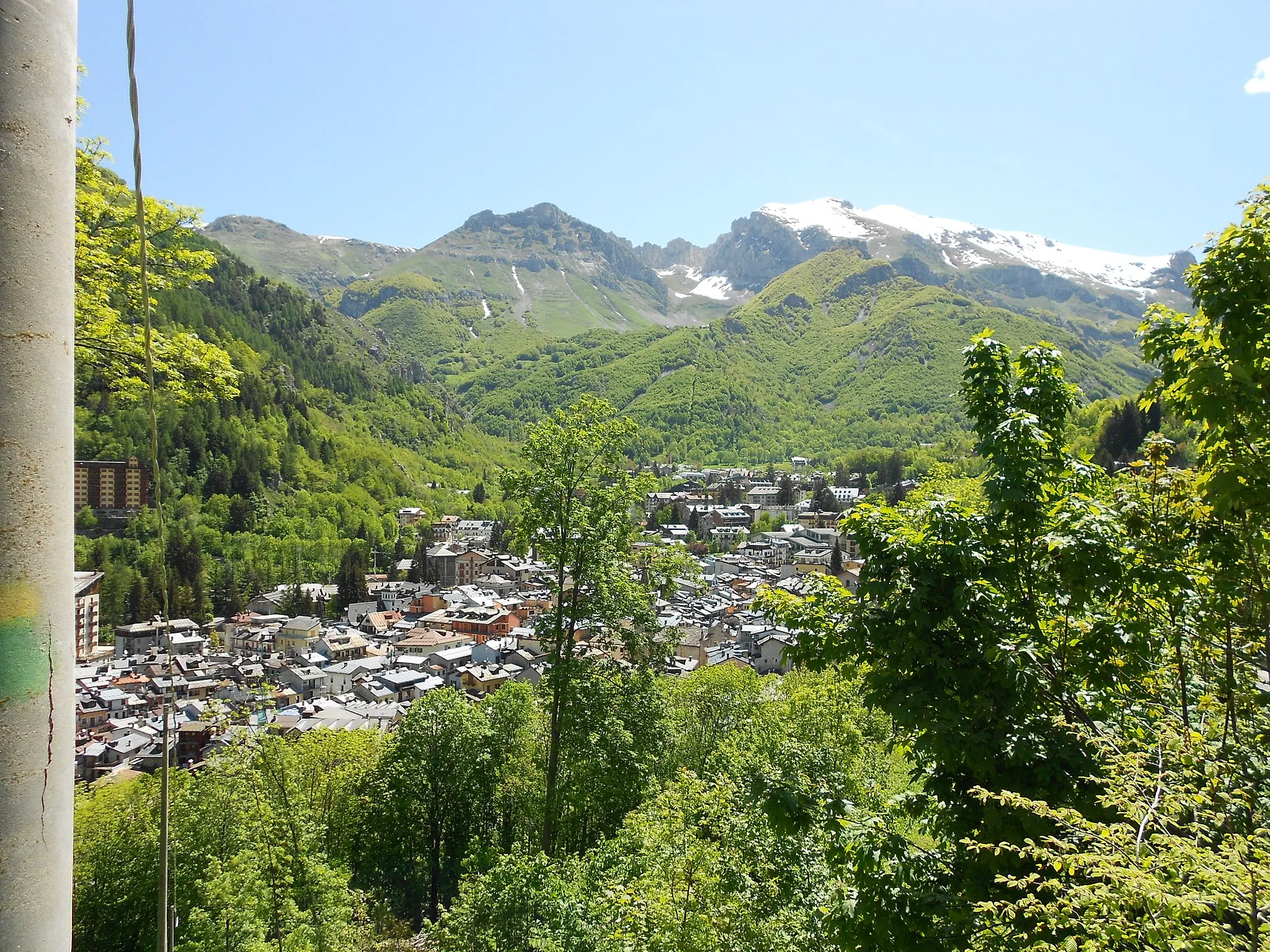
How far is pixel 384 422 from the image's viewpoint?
150125 millimetres

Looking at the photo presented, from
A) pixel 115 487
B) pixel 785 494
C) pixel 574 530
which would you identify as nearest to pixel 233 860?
pixel 574 530

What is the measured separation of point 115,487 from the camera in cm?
8725

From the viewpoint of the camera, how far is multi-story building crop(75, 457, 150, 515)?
269 feet

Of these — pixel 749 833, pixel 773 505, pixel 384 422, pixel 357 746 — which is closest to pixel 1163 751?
pixel 749 833

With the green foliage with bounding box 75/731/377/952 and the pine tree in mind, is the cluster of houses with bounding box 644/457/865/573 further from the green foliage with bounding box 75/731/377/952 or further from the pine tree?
the green foliage with bounding box 75/731/377/952

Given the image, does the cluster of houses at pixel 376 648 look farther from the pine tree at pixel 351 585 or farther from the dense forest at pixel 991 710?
the dense forest at pixel 991 710

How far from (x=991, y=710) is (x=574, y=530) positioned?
27.3 feet

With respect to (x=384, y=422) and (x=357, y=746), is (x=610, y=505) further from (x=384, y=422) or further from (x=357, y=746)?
(x=384, y=422)

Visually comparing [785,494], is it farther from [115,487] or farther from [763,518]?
[115,487]

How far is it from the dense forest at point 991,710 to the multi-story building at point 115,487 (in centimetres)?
8542

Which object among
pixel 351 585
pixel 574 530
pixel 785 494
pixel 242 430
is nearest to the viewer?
pixel 574 530

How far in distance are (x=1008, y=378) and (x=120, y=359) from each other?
7.56m

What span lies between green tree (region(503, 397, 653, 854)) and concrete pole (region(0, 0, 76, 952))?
10.6 m

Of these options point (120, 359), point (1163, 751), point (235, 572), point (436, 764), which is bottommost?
point (235, 572)
